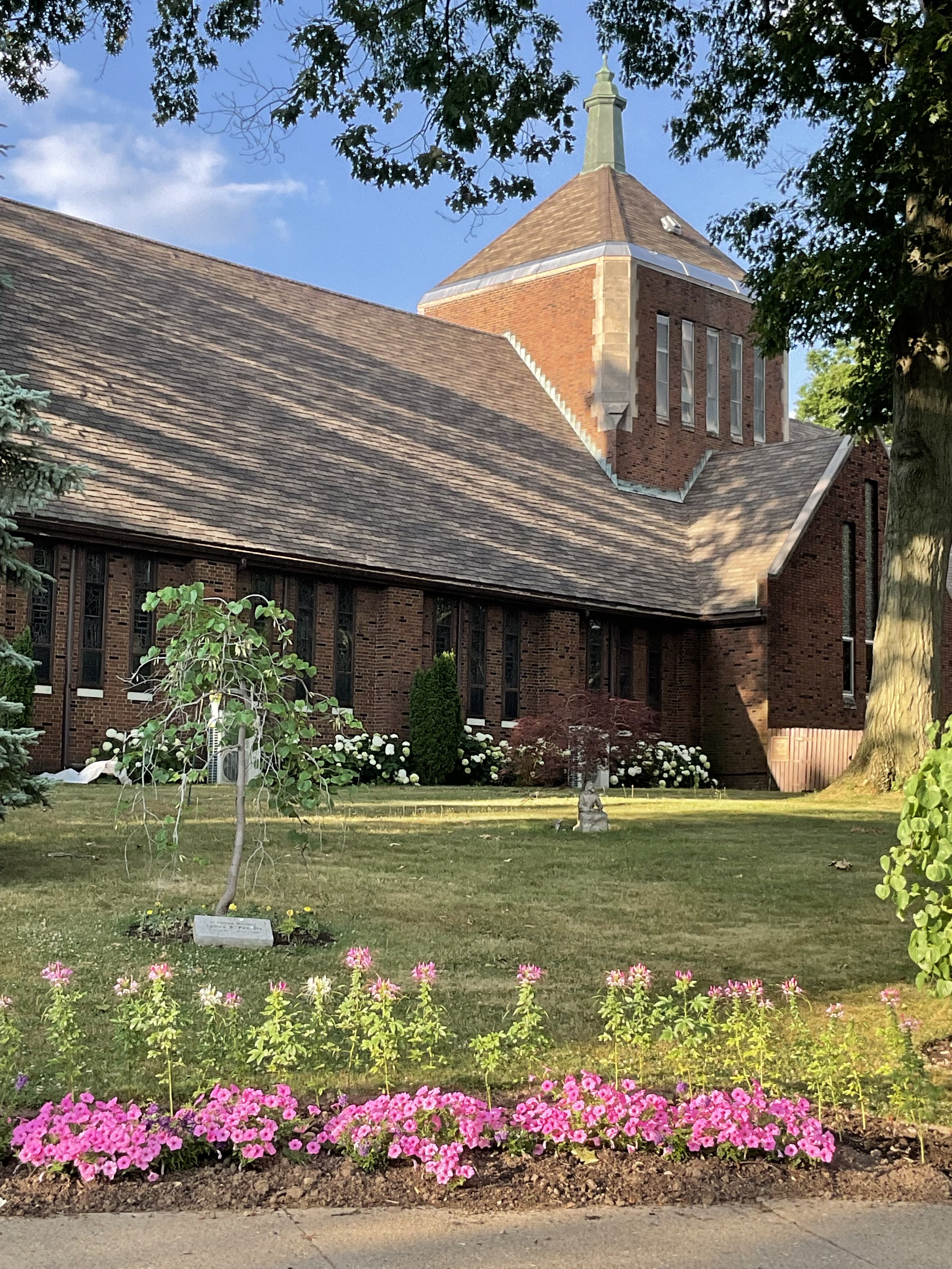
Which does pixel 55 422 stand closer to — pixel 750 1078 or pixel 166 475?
pixel 166 475

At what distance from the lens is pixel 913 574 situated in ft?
64.7

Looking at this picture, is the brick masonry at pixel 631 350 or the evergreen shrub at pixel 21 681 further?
the brick masonry at pixel 631 350

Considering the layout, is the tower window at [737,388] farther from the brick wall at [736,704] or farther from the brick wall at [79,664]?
the brick wall at [79,664]

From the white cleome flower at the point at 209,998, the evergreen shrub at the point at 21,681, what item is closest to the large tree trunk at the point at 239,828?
the white cleome flower at the point at 209,998

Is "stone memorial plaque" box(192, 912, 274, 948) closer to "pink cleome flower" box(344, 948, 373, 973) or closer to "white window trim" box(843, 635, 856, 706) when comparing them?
"pink cleome flower" box(344, 948, 373, 973)

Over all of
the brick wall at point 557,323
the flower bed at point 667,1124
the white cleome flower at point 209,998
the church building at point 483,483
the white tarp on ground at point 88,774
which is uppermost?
the brick wall at point 557,323

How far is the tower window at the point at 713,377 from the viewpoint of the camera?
118 feet

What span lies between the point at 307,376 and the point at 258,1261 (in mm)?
25505

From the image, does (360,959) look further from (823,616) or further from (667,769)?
(823,616)

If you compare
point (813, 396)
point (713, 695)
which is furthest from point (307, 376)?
point (813, 396)

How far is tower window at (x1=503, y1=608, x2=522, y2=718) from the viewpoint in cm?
2750

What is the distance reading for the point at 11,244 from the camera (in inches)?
1008

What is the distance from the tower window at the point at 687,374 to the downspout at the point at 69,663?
18.5 m

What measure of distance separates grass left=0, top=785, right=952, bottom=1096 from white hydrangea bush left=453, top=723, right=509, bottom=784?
359 inches
